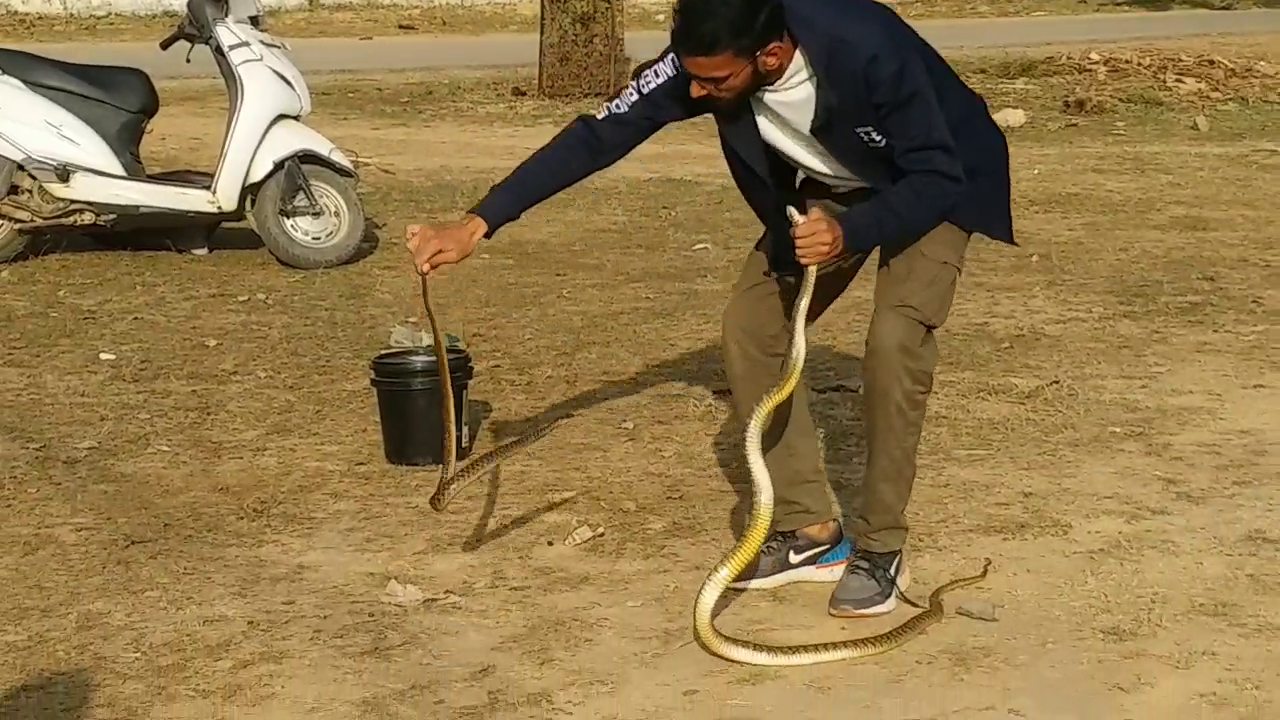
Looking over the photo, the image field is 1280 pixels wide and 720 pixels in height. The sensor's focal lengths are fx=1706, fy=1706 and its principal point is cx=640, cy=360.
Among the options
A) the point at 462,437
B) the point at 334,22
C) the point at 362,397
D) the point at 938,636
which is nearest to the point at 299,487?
the point at 462,437

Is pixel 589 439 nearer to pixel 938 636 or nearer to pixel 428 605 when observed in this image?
pixel 428 605

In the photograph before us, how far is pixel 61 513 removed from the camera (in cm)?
485

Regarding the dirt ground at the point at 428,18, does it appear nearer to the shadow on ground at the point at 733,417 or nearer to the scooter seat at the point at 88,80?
the scooter seat at the point at 88,80

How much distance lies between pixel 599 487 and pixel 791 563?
89 centimetres

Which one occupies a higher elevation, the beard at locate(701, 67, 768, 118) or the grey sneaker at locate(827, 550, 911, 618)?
the beard at locate(701, 67, 768, 118)

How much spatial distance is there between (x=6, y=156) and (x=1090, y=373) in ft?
15.2

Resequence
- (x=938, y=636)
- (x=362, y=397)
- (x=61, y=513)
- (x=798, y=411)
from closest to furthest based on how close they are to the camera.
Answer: (x=938, y=636)
(x=798, y=411)
(x=61, y=513)
(x=362, y=397)

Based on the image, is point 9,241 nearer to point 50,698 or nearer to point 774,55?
point 50,698

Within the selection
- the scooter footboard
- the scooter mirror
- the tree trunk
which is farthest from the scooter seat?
the tree trunk

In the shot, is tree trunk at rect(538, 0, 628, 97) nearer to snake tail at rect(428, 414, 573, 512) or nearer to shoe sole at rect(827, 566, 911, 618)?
snake tail at rect(428, 414, 573, 512)

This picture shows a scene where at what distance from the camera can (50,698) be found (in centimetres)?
375

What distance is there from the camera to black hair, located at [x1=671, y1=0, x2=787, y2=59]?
347 cm

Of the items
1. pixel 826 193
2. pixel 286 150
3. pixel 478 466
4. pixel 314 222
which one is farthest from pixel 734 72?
pixel 314 222

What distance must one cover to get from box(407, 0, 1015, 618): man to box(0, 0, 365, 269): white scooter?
12.5 feet
